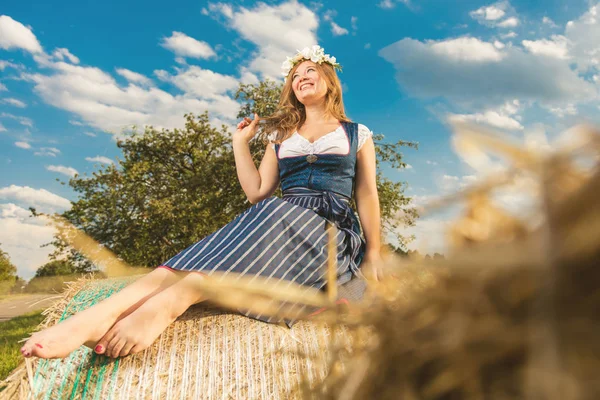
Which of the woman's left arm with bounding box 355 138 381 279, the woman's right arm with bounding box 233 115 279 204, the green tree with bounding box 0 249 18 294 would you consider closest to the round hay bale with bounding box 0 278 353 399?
the woman's left arm with bounding box 355 138 381 279

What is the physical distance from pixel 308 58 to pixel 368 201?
129 cm

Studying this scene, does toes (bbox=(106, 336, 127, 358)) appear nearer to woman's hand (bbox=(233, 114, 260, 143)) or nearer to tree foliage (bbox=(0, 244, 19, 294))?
woman's hand (bbox=(233, 114, 260, 143))

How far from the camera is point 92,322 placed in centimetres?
153

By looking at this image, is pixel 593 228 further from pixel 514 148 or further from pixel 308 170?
pixel 308 170

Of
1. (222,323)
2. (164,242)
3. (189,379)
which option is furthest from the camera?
(164,242)

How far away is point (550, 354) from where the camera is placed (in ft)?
0.92

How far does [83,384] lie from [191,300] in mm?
428

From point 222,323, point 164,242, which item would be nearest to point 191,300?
point 222,323

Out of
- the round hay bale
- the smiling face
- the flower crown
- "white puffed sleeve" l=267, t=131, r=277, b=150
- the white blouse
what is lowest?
the round hay bale

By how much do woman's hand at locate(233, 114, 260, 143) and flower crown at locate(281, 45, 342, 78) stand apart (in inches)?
26.8

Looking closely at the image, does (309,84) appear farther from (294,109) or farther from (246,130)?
(246,130)

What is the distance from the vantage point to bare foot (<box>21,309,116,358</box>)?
1414 millimetres

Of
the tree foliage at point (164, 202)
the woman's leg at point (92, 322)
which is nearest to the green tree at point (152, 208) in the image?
the tree foliage at point (164, 202)

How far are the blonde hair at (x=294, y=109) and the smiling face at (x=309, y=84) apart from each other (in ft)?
0.15
